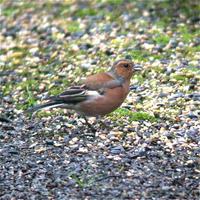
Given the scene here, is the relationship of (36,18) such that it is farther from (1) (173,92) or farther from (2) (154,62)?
(1) (173,92)

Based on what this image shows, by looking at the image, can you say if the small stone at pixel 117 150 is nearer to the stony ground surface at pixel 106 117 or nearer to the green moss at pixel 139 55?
the stony ground surface at pixel 106 117

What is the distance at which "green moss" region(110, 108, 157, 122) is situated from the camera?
7.95 meters

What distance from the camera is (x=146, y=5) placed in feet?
39.0

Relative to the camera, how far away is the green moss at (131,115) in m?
7.95

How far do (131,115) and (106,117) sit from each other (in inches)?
11.5

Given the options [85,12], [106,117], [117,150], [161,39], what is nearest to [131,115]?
[106,117]

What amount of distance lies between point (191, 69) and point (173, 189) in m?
3.35

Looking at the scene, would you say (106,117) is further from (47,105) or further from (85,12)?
(85,12)

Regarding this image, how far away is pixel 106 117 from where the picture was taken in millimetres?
8156

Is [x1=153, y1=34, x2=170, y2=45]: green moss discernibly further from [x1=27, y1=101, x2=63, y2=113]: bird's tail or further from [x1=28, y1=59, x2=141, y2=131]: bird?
[x1=27, y1=101, x2=63, y2=113]: bird's tail

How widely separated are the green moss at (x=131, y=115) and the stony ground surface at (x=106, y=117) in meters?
0.01

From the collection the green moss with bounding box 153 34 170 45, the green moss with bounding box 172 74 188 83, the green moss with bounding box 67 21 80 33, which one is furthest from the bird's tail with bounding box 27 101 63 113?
the green moss with bounding box 67 21 80 33

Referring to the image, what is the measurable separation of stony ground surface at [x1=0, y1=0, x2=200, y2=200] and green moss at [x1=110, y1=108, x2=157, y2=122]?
1 centimetres

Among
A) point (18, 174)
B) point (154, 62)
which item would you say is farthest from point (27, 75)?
point (18, 174)
